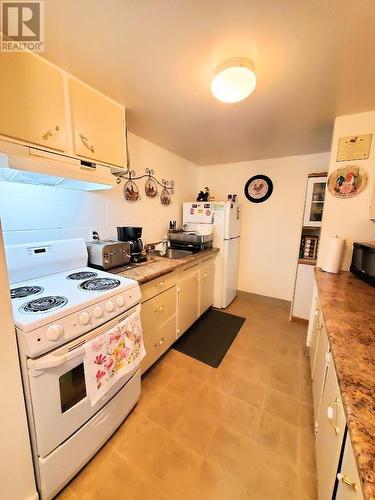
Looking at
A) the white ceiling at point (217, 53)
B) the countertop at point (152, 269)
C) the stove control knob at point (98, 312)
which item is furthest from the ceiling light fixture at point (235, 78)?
the stove control knob at point (98, 312)

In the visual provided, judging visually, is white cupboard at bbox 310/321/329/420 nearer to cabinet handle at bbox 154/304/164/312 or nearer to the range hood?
cabinet handle at bbox 154/304/164/312

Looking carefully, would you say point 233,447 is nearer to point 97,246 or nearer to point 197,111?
point 97,246

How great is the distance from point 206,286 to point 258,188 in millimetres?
1692

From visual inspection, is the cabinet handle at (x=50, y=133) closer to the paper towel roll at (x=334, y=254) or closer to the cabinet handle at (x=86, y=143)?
the cabinet handle at (x=86, y=143)

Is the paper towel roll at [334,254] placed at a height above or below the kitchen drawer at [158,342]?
above

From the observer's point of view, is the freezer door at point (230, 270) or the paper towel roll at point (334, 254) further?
A: the freezer door at point (230, 270)

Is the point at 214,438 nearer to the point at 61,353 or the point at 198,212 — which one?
the point at 61,353

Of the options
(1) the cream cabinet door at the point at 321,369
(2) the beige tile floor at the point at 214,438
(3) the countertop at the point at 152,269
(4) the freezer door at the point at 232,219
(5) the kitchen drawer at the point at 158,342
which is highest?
(4) the freezer door at the point at 232,219

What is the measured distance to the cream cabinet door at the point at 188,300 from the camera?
2084mm

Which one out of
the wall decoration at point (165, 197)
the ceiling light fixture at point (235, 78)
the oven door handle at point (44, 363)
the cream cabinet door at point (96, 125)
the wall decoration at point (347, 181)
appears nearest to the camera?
the oven door handle at point (44, 363)

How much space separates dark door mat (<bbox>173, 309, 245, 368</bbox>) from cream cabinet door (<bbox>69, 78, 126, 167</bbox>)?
1853 mm

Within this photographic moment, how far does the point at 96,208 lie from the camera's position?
1.87m

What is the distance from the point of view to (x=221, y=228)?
2742 millimetres

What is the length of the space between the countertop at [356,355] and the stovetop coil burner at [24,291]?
1.39 metres
